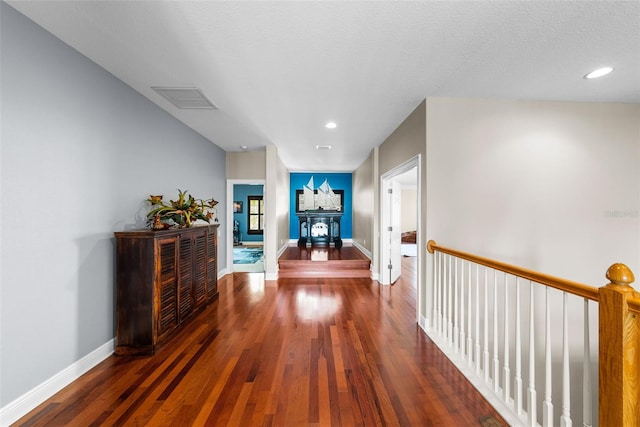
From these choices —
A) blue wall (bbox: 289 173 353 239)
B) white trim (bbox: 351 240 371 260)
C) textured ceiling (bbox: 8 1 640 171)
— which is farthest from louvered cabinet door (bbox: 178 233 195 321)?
blue wall (bbox: 289 173 353 239)

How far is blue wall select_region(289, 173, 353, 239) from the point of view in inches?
306

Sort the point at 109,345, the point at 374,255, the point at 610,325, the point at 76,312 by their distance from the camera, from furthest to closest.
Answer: the point at 374,255 < the point at 109,345 < the point at 76,312 < the point at 610,325

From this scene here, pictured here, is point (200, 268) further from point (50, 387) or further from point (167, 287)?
point (50, 387)

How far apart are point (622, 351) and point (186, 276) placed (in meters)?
3.28

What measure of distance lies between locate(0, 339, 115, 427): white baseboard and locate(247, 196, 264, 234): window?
287 inches

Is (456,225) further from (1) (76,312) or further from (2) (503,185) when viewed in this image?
(1) (76,312)

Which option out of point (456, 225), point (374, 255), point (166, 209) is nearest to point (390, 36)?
point (456, 225)

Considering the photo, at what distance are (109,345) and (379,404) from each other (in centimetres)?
234

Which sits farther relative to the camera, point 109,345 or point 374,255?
point 374,255

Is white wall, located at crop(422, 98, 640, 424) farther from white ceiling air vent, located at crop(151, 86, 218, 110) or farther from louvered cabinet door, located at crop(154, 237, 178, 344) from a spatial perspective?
louvered cabinet door, located at crop(154, 237, 178, 344)

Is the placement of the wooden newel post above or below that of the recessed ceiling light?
below

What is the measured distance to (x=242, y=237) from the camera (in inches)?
368

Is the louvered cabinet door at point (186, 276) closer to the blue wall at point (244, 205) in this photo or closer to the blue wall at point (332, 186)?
the blue wall at point (332, 186)

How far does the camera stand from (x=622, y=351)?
102 cm
